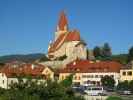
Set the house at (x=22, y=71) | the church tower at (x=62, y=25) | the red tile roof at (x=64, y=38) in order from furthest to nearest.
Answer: the church tower at (x=62, y=25)
the red tile roof at (x=64, y=38)
the house at (x=22, y=71)

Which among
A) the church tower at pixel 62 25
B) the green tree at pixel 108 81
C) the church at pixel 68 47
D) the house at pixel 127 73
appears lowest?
the green tree at pixel 108 81

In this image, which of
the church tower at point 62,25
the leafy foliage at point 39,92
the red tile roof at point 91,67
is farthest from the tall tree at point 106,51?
the leafy foliage at point 39,92

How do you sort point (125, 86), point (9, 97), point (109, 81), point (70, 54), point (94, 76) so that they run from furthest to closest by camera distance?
point (70, 54) → point (94, 76) → point (109, 81) → point (125, 86) → point (9, 97)

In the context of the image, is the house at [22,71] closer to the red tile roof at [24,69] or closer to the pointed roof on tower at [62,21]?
the red tile roof at [24,69]

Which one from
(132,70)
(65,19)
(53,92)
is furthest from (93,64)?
(53,92)

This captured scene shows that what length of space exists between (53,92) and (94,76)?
186 feet

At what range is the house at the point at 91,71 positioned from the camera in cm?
10625

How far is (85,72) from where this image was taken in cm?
10950

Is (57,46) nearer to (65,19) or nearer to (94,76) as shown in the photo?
(65,19)

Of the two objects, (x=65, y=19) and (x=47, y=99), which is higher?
(x=65, y=19)

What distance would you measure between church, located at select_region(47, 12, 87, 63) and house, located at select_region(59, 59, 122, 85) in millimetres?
14266

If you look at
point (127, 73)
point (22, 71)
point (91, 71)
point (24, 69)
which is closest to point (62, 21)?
point (91, 71)

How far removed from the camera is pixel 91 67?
110062mm

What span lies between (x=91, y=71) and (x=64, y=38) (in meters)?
30.3
